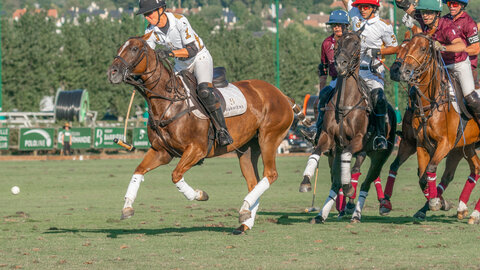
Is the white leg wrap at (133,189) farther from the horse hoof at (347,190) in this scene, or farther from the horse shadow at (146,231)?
the horse hoof at (347,190)

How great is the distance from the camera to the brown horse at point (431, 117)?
11.9 m

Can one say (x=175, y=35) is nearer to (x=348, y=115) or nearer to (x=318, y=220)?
(x=348, y=115)

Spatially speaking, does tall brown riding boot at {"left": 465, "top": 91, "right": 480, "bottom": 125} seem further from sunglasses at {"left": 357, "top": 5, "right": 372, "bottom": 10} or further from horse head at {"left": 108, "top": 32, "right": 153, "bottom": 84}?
horse head at {"left": 108, "top": 32, "right": 153, "bottom": 84}

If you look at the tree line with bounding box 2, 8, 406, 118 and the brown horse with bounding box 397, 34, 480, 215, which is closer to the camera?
the brown horse with bounding box 397, 34, 480, 215

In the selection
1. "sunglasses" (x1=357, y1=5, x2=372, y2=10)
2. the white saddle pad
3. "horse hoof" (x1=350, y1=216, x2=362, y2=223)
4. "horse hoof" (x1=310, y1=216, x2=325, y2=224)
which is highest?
"sunglasses" (x1=357, y1=5, x2=372, y2=10)

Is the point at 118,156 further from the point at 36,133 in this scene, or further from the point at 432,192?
the point at 432,192

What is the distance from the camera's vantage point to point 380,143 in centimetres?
1263

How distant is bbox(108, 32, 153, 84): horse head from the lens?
10.7 meters

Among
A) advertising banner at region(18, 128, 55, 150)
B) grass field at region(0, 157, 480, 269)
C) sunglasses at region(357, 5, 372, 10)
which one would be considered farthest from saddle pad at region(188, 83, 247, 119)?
advertising banner at region(18, 128, 55, 150)

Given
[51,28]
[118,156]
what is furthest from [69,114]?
[51,28]

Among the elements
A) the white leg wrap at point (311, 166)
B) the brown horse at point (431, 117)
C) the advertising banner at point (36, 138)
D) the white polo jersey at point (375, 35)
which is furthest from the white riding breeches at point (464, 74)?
the advertising banner at point (36, 138)

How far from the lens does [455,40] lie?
12.2 meters

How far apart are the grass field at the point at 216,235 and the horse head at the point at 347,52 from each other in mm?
2325

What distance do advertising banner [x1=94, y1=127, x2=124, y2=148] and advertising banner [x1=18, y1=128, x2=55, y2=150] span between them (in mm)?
2278
